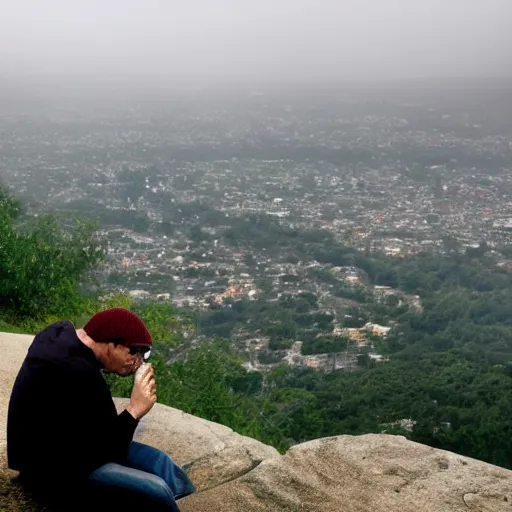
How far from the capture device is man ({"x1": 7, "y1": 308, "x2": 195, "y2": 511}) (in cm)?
419

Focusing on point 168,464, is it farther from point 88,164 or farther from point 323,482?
point 88,164

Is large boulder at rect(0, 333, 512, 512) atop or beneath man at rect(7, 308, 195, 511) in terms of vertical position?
beneath

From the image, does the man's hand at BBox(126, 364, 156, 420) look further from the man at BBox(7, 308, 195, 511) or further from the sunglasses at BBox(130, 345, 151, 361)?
the sunglasses at BBox(130, 345, 151, 361)

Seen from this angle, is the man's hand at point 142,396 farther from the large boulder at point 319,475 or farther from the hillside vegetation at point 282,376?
the hillside vegetation at point 282,376

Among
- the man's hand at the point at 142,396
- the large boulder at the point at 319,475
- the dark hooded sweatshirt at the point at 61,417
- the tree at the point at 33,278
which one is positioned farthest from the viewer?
the tree at the point at 33,278

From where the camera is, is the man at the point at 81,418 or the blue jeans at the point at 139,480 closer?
the man at the point at 81,418

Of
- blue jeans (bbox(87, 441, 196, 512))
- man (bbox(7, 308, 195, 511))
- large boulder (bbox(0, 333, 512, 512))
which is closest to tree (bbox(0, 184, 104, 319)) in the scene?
large boulder (bbox(0, 333, 512, 512))

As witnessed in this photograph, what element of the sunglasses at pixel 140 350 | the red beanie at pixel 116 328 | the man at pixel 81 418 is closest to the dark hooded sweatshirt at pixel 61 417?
the man at pixel 81 418

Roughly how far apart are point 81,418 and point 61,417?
0.11 m

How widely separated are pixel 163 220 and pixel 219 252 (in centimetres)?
1112

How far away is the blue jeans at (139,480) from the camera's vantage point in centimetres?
438

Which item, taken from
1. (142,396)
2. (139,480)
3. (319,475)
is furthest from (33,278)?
(139,480)

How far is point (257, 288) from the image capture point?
4662 centimetres

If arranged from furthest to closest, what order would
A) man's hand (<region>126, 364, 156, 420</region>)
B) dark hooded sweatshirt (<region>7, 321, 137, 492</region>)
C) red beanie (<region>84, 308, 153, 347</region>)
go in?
man's hand (<region>126, 364, 156, 420</region>) → red beanie (<region>84, 308, 153, 347</region>) → dark hooded sweatshirt (<region>7, 321, 137, 492</region>)
